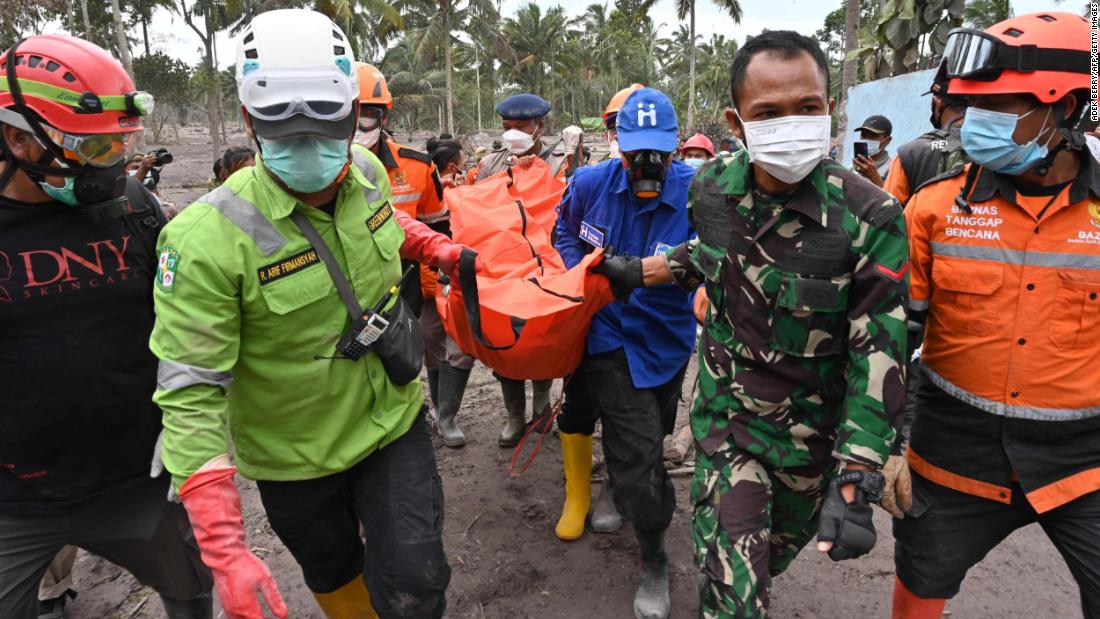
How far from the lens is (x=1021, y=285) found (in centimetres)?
204

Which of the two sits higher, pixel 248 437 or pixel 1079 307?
pixel 1079 307

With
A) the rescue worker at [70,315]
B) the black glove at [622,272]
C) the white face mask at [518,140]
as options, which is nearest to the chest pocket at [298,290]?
the rescue worker at [70,315]

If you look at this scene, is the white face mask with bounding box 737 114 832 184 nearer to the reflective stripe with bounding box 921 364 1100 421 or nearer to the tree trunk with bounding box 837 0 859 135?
the reflective stripe with bounding box 921 364 1100 421

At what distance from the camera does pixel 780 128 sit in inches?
80.9

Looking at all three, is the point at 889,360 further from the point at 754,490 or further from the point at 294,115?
the point at 294,115

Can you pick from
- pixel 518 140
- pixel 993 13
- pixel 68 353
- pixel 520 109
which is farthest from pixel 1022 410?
pixel 993 13

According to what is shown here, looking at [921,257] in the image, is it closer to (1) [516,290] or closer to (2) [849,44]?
(1) [516,290]

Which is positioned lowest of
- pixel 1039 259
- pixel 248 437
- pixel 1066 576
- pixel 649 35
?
pixel 1066 576

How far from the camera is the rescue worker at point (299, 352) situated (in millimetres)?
1856

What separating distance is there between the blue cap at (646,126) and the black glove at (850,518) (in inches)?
66.5

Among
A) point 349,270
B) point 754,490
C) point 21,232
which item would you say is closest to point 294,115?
point 349,270

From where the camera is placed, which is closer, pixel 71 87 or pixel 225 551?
pixel 225 551

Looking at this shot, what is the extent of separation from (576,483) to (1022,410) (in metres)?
2.28

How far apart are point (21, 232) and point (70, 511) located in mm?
957
